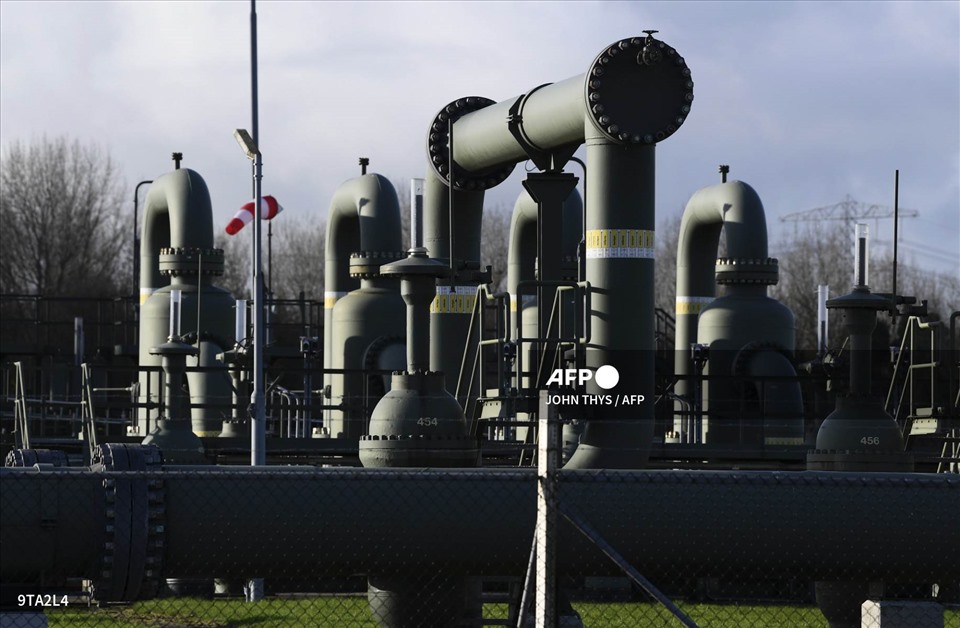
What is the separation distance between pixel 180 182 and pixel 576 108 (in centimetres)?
1305

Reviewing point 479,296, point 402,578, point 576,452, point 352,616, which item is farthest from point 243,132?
point 402,578

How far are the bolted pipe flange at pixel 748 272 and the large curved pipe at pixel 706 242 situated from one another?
0.11 m

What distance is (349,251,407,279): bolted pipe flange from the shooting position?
81.5 ft

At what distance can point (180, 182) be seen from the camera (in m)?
28.6

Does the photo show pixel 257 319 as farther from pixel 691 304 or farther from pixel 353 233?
pixel 691 304

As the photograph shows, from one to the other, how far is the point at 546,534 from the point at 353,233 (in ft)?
63.5

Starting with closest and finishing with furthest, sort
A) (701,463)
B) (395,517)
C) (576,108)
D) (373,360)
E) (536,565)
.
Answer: (536,565) → (395,517) → (576,108) → (701,463) → (373,360)

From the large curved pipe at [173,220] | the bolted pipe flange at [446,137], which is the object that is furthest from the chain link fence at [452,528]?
the large curved pipe at [173,220]

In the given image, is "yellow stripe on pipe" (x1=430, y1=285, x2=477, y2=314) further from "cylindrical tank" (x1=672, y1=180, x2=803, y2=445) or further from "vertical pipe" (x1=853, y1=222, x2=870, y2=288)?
"vertical pipe" (x1=853, y1=222, x2=870, y2=288)

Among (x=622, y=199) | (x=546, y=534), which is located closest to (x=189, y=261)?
(x=622, y=199)

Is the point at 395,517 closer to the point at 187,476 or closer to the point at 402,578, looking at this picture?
the point at 402,578

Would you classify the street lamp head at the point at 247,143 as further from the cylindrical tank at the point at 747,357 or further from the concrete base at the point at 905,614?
the concrete base at the point at 905,614

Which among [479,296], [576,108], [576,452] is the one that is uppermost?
[576,108]

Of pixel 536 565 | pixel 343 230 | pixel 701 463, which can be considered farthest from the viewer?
pixel 343 230
